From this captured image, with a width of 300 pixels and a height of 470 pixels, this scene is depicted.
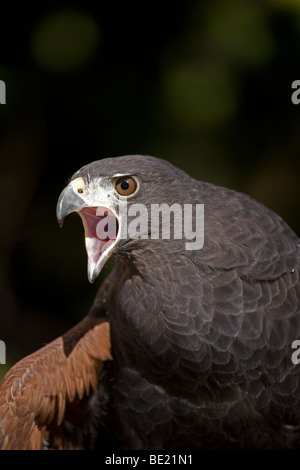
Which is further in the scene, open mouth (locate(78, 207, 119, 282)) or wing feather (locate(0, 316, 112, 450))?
wing feather (locate(0, 316, 112, 450))

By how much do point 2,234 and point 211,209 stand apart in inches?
69.8

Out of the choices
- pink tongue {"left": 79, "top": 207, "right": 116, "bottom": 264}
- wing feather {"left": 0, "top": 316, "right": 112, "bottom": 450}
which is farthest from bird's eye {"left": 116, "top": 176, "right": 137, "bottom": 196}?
wing feather {"left": 0, "top": 316, "right": 112, "bottom": 450}

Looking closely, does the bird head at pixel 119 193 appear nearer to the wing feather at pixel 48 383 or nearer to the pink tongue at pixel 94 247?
the pink tongue at pixel 94 247

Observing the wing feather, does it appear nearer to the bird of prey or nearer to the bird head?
the bird of prey

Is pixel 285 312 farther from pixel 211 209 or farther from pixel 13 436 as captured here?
pixel 13 436

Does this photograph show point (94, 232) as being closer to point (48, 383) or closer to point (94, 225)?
point (94, 225)

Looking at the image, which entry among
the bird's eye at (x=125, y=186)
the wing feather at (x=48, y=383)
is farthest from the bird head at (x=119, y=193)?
the wing feather at (x=48, y=383)

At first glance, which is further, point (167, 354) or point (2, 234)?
point (2, 234)

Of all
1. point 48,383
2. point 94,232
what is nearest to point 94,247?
point 94,232

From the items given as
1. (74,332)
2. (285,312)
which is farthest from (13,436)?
(285,312)

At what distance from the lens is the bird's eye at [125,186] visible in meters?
1.97

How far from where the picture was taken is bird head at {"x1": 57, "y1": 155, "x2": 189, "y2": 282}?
1.96m

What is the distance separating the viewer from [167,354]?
6.65 feet

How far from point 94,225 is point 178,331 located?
0.45 meters
